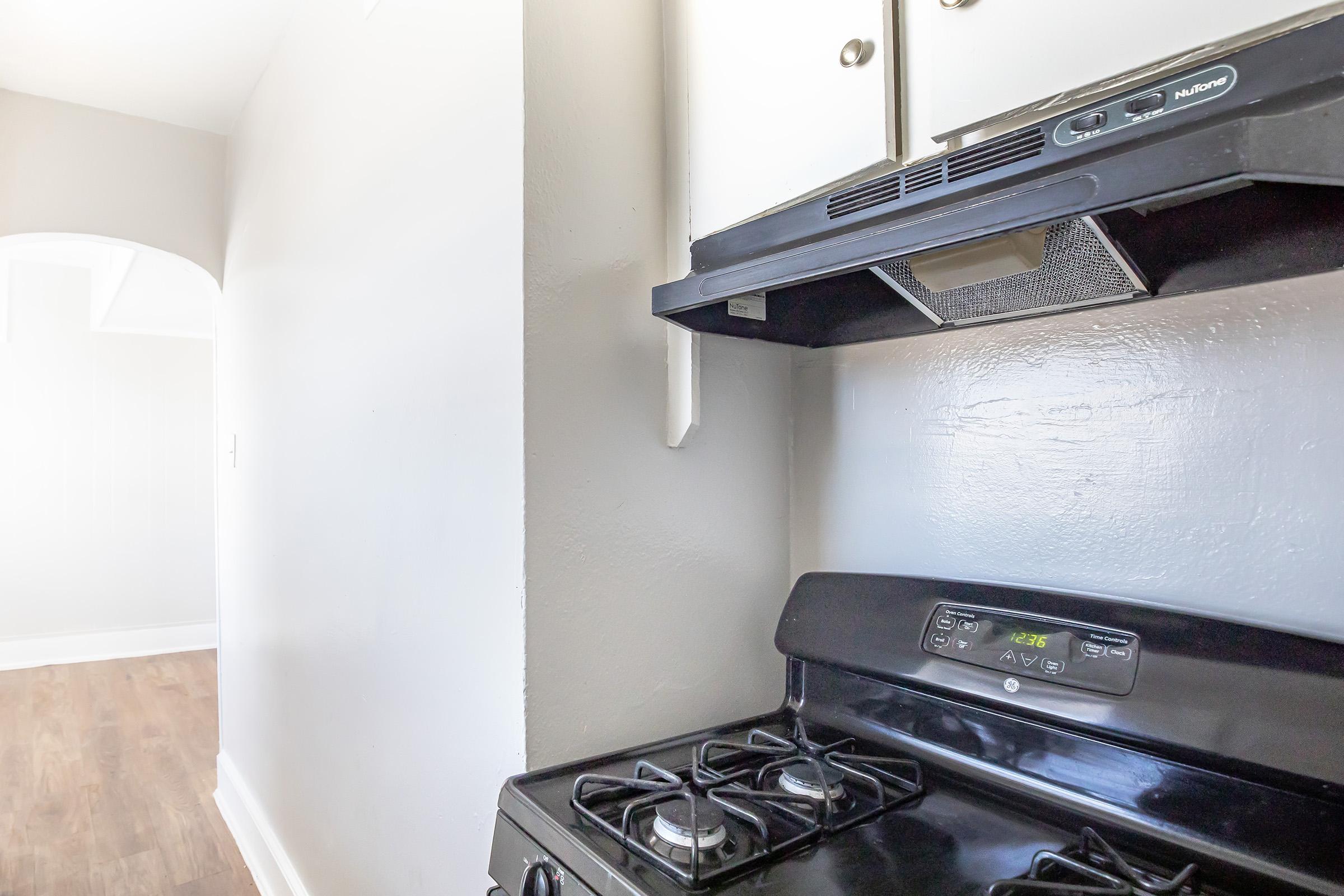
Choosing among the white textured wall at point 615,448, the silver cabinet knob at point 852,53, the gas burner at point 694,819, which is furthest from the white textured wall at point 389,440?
the silver cabinet knob at point 852,53

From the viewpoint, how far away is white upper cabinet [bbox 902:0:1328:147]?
0.53 meters

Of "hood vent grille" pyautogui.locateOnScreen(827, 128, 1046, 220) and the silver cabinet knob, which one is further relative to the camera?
the silver cabinet knob

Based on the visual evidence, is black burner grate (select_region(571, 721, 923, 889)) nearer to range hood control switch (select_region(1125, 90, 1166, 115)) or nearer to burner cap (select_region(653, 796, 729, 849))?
burner cap (select_region(653, 796, 729, 849))

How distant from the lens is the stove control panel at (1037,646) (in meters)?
0.75

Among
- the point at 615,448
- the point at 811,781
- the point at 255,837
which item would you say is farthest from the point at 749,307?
the point at 255,837

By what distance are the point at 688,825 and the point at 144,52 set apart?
2428 millimetres

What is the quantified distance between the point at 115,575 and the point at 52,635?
1.53 ft

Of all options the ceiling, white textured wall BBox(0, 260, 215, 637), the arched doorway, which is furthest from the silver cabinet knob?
white textured wall BBox(0, 260, 215, 637)

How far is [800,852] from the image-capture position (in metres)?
0.71

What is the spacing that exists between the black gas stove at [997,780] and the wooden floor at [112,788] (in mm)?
1941

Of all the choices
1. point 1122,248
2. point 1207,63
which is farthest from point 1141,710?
point 1207,63

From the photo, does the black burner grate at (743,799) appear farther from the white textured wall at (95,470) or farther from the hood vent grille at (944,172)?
the white textured wall at (95,470)

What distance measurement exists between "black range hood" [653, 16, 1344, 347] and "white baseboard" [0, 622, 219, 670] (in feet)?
16.7

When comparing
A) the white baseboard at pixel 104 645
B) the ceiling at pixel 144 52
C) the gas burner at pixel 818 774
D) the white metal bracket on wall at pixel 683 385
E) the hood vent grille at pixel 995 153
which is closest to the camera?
the hood vent grille at pixel 995 153
